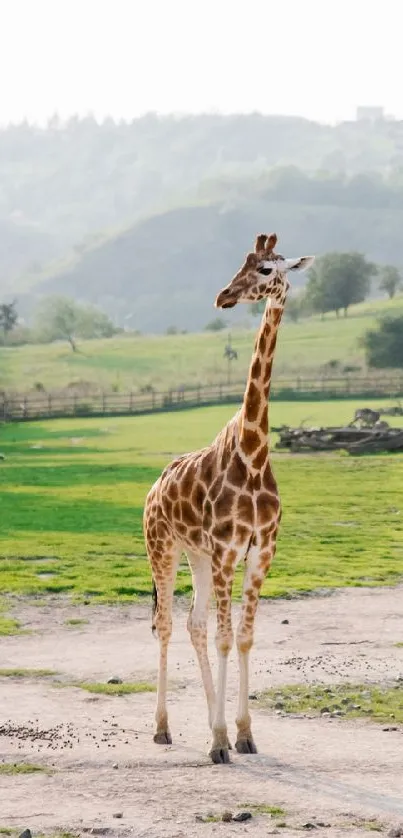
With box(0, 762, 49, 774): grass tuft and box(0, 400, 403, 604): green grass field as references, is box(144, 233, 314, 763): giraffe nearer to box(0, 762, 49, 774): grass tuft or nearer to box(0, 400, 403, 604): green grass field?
box(0, 762, 49, 774): grass tuft

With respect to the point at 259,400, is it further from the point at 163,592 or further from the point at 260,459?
the point at 163,592

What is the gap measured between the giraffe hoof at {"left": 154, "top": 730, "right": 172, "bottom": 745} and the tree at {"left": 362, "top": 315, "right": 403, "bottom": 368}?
10166 cm

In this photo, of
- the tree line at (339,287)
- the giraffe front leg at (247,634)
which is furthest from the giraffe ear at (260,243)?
the tree line at (339,287)

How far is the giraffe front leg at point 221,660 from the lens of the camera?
11.2 metres

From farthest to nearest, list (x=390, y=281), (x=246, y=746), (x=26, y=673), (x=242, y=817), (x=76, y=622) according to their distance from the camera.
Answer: (x=390, y=281) → (x=76, y=622) → (x=26, y=673) → (x=246, y=746) → (x=242, y=817)

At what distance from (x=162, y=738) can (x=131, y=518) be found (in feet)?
61.1

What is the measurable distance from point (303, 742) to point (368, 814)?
6.90 feet

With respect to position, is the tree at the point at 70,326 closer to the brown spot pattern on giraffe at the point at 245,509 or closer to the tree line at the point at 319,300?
the tree line at the point at 319,300

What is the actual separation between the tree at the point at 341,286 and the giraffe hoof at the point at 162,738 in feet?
521

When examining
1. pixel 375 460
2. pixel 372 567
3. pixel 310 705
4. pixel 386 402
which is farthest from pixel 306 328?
pixel 310 705

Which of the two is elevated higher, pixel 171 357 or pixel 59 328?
pixel 59 328

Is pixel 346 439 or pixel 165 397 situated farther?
pixel 165 397

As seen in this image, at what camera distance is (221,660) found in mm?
11555

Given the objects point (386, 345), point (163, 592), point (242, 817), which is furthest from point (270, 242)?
point (386, 345)
